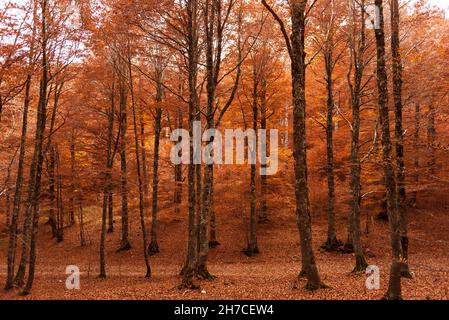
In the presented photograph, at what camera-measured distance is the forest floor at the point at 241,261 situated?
392 inches

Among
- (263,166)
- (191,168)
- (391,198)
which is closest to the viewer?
(391,198)

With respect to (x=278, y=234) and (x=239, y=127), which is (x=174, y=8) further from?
(x=278, y=234)

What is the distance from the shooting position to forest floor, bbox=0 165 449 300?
9.95 metres

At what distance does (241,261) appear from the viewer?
18.5 m

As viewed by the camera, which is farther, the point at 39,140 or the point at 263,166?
the point at 263,166

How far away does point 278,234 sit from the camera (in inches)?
850

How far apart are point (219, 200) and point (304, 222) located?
36.2 feet

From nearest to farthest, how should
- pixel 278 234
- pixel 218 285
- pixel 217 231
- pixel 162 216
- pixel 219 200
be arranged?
pixel 218 285 < pixel 219 200 < pixel 278 234 < pixel 217 231 < pixel 162 216

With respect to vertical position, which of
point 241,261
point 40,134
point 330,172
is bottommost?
point 241,261

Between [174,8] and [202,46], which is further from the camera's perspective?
[202,46]

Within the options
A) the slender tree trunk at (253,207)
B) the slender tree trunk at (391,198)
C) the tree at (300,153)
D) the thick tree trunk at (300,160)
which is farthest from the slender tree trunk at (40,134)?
the slender tree trunk at (391,198)

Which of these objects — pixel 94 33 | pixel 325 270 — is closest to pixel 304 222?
pixel 325 270

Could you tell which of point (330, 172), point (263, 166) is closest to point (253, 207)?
point (263, 166)

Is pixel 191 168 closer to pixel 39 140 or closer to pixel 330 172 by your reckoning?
pixel 39 140
